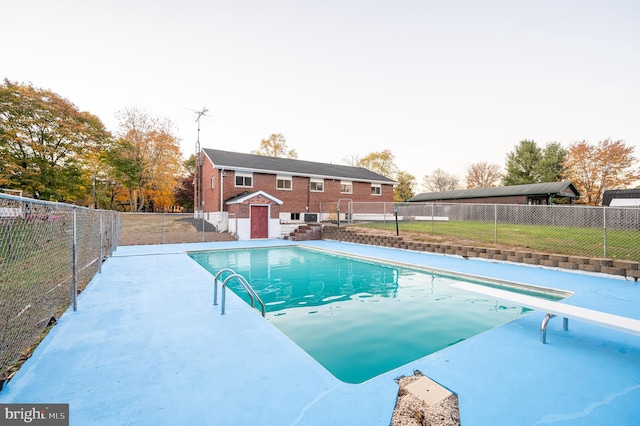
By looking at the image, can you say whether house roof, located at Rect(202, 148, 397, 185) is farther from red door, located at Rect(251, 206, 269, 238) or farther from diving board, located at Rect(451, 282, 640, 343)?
diving board, located at Rect(451, 282, 640, 343)

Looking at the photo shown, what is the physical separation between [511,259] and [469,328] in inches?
269

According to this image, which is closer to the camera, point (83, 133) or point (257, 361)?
point (257, 361)

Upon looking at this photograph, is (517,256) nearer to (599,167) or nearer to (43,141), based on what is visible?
(43,141)

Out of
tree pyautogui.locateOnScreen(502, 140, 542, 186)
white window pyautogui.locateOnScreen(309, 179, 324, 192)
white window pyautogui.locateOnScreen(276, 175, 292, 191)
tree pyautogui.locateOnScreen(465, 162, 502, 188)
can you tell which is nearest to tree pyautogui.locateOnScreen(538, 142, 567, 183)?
tree pyautogui.locateOnScreen(502, 140, 542, 186)

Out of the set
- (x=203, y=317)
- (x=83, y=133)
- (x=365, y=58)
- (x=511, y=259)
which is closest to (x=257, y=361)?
(x=203, y=317)

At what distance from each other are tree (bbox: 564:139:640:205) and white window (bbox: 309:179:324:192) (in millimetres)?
30980

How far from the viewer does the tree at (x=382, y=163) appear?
4791 centimetres

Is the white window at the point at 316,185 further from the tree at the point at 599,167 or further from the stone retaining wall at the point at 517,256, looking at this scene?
the tree at the point at 599,167

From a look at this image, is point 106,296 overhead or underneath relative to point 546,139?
underneath

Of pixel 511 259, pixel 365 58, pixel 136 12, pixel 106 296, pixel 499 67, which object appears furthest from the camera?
pixel 365 58

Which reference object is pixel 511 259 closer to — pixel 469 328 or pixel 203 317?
pixel 469 328

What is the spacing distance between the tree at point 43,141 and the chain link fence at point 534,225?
21.5m

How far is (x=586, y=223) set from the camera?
17953mm

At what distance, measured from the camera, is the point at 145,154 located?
107 feet
